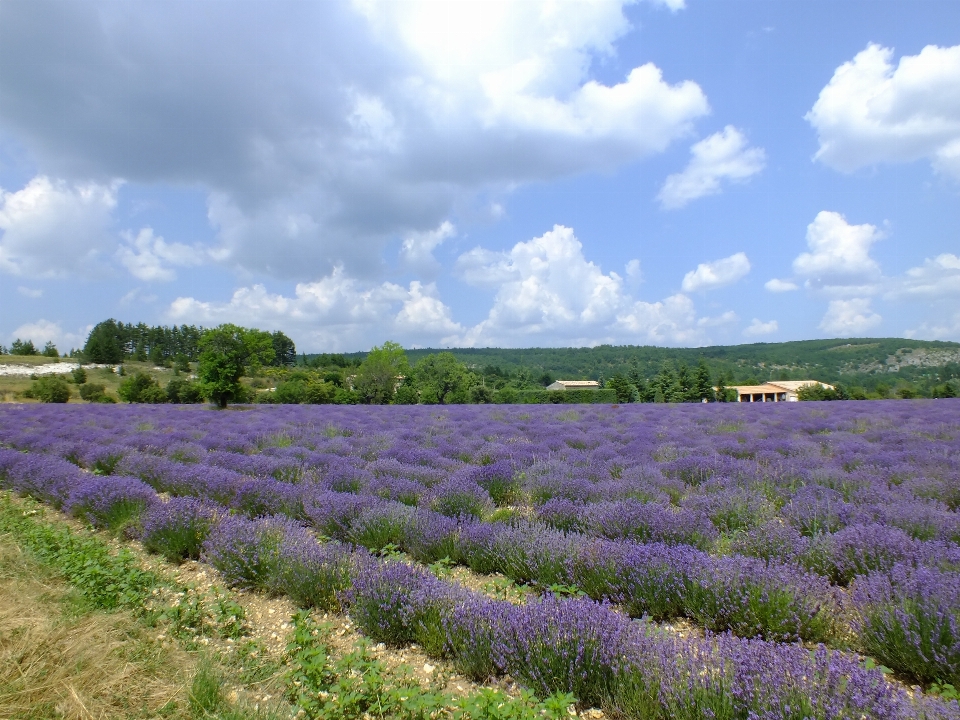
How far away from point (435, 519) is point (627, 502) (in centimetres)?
168

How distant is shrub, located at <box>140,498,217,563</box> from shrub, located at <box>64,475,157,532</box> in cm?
63

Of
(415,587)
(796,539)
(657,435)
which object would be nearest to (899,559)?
(796,539)

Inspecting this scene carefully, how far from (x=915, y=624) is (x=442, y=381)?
48.4 m

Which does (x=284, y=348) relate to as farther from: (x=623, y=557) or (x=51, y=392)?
(x=623, y=557)

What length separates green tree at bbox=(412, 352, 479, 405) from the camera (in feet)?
136

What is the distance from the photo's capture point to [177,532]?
4.47m

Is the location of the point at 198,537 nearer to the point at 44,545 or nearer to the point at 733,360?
the point at 44,545

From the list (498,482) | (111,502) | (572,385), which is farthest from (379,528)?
(572,385)

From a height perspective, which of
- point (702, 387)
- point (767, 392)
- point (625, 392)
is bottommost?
point (767, 392)

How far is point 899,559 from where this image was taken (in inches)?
126

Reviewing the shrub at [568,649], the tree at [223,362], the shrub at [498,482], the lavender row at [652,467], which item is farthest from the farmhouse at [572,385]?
the shrub at [568,649]

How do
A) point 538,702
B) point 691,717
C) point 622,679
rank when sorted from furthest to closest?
point 622,679
point 538,702
point 691,717

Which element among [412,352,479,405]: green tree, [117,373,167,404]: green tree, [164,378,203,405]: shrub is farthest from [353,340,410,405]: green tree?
[117,373,167,404]: green tree

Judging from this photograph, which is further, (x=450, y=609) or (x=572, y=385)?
(x=572, y=385)
